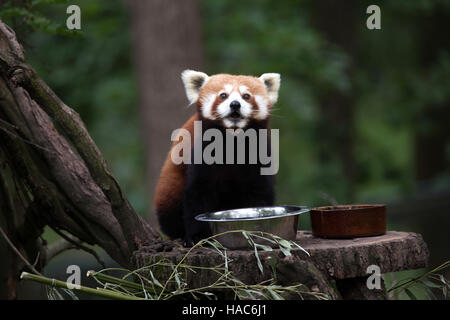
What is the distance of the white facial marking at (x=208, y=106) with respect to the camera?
10.7ft

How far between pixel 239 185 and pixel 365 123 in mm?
12253

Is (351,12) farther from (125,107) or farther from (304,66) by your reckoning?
(125,107)

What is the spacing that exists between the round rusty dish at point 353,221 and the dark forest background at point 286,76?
152 inches

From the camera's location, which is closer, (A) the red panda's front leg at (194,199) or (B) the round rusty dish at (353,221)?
(B) the round rusty dish at (353,221)

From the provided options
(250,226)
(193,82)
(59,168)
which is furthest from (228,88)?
(59,168)

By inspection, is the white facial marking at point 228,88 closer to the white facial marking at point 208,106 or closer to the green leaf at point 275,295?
the white facial marking at point 208,106

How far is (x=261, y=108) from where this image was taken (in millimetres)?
3299

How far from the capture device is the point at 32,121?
3.20 m

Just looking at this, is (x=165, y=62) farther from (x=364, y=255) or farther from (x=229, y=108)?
(x=364, y=255)

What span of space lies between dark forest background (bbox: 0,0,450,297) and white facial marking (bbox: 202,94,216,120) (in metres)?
3.48

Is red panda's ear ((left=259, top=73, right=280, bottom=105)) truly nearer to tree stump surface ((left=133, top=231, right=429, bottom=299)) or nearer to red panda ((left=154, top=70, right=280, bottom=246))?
red panda ((left=154, top=70, right=280, bottom=246))

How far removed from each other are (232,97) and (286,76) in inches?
240

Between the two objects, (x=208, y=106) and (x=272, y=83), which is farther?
(x=272, y=83)

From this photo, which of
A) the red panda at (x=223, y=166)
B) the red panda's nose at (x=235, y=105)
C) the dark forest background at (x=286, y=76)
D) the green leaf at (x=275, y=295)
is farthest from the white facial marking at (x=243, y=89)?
the dark forest background at (x=286, y=76)
